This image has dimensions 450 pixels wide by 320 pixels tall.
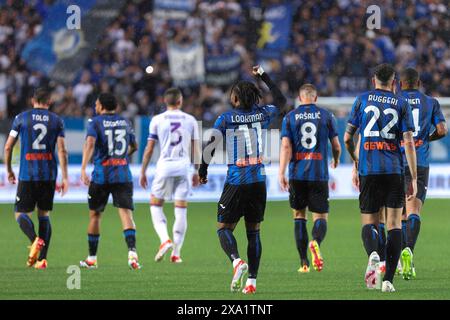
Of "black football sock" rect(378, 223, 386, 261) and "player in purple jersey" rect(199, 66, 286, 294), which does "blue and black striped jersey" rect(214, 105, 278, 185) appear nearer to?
"player in purple jersey" rect(199, 66, 286, 294)

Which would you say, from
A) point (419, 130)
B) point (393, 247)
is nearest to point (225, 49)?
point (419, 130)

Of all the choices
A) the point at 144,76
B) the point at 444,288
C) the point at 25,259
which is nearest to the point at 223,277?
the point at 444,288

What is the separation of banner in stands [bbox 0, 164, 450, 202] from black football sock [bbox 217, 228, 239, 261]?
43.6ft

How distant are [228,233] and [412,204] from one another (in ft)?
8.89

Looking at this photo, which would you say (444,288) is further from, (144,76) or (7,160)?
(144,76)

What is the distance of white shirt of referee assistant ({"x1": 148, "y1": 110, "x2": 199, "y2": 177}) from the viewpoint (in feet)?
46.2

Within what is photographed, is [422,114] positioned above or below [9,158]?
above

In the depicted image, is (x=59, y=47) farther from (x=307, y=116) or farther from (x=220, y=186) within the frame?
(x=307, y=116)

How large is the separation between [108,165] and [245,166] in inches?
128

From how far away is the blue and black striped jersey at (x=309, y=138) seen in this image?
12727mm

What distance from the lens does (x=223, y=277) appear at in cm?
1202

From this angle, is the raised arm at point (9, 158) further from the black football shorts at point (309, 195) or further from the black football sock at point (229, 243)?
the black football sock at point (229, 243)

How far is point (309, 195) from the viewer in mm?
12867

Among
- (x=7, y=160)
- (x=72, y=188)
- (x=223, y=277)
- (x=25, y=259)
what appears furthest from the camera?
(x=72, y=188)
